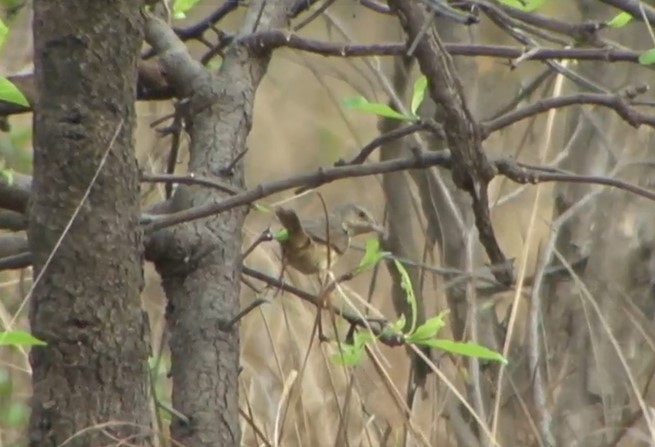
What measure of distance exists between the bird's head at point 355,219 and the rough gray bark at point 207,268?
1.20ft

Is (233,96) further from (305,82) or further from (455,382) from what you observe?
(305,82)

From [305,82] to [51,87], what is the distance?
133 inches

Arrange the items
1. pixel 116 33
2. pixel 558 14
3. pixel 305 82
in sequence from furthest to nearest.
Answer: pixel 305 82, pixel 558 14, pixel 116 33

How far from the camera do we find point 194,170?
1.14 metres

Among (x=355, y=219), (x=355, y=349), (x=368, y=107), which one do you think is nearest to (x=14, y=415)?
(x=355, y=219)

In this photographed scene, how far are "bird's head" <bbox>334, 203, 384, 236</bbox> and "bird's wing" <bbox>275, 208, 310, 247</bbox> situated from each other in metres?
0.47

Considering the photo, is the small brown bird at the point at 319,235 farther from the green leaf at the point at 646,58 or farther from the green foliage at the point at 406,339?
the green leaf at the point at 646,58

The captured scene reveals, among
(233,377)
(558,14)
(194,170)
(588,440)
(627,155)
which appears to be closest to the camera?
(233,377)

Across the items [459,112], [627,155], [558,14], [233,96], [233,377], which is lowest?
[233,377]

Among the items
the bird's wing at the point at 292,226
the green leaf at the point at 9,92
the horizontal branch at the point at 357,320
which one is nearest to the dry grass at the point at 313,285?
the horizontal branch at the point at 357,320

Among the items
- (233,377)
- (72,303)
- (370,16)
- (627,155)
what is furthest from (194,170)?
(370,16)

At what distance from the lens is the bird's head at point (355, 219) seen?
1.56m

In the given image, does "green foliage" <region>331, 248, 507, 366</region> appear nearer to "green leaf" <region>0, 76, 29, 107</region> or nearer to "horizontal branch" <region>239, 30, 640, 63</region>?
"horizontal branch" <region>239, 30, 640, 63</region>

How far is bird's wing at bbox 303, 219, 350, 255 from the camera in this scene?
133cm
